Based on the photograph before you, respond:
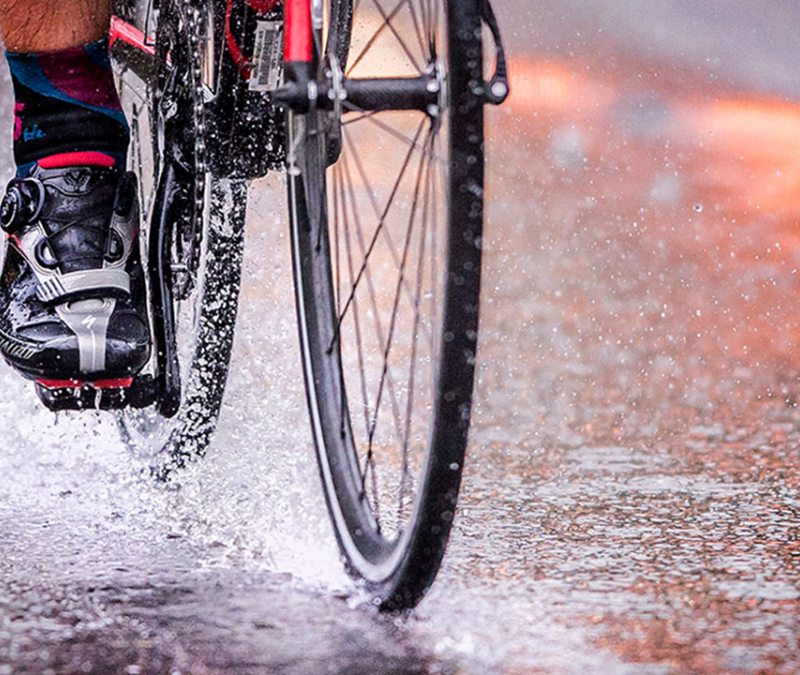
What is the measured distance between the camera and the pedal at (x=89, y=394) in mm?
1536

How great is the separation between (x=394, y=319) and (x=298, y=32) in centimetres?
35

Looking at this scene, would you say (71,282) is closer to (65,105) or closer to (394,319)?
(65,105)

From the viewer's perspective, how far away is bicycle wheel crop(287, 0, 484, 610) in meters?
1.16

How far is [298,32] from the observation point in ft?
4.48

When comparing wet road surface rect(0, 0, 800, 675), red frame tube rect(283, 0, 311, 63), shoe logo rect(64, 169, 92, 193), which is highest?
red frame tube rect(283, 0, 311, 63)

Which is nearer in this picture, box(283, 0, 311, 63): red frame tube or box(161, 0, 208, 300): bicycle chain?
box(283, 0, 311, 63): red frame tube

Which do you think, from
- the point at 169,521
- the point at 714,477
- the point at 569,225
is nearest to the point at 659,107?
the point at 569,225

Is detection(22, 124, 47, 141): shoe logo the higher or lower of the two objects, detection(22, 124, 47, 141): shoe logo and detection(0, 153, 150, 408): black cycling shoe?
the higher

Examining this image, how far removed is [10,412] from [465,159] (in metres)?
1.14

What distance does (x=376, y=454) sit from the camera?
1918 mm

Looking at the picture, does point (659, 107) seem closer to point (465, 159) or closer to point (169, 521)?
point (169, 521)

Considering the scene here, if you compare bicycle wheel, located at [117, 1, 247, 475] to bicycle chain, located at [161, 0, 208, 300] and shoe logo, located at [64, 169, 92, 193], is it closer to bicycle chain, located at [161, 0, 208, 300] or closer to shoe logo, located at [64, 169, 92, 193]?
bicycle chain, located at [161, 0, 208, 300]

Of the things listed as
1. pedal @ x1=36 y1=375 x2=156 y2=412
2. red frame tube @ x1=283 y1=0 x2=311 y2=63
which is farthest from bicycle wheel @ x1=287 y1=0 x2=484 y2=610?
pedal @ x1=36 y1=375 x2=156 y2=412

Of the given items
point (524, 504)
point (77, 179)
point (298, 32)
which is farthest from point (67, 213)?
point (524, 504)
